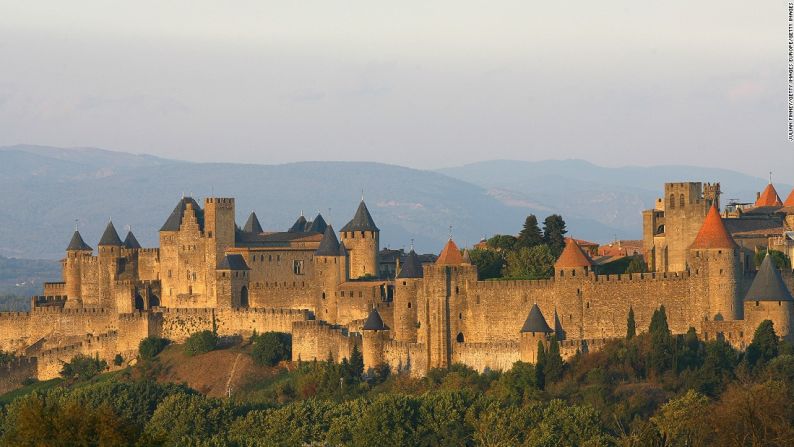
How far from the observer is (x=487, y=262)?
263 feet

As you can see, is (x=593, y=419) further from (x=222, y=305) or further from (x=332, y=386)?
(x=222, y=305)

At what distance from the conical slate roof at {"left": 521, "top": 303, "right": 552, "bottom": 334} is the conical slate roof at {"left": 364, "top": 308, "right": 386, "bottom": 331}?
22.6 ft

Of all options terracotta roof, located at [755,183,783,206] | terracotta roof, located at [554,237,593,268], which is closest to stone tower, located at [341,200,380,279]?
terracotta roof, located at [554,237,593,268]

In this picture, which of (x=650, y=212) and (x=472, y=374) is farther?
(x=650, y=212)

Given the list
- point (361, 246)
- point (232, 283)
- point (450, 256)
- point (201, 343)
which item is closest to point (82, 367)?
point (201, 343)

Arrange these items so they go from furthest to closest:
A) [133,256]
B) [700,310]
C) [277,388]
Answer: [133,256] < [277,388] < [700,310]

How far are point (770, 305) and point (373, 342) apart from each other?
15427 mm

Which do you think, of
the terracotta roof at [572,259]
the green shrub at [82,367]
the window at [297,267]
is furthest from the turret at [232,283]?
the terracotta roof at [572,259]

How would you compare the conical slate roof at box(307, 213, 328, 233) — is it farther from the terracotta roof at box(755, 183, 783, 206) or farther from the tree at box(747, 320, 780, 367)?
the tree at box(747, 320, 780, 367)

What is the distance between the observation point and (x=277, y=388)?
7544cm

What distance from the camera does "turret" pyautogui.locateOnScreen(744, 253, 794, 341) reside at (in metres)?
67.8

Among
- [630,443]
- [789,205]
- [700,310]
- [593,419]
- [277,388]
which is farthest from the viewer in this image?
[789,205]

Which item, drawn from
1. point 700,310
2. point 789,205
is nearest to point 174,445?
point 700,310

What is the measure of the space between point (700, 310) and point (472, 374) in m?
8.47
